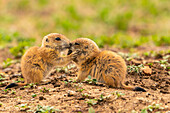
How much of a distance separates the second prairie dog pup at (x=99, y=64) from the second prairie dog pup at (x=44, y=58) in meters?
0.24

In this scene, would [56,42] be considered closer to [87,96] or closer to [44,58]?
[44,58]

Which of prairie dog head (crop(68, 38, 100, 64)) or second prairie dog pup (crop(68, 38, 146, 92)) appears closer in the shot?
second prairie dog pup (crop(68, 38, 146, 92))

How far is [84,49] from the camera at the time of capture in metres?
5.33

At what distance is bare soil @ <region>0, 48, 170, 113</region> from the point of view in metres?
4.03

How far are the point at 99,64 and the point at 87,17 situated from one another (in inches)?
397

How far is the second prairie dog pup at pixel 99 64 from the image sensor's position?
4.81 meters

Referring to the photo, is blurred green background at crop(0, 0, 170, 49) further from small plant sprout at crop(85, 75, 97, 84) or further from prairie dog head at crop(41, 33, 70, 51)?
small plant sprout at crop(85, 75, 97, 84)

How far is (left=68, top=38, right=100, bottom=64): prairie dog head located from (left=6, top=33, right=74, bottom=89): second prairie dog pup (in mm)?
170

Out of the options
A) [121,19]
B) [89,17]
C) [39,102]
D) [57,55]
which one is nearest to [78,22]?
[89,17]

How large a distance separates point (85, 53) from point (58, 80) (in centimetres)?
85

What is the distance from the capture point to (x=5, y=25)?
1417cm

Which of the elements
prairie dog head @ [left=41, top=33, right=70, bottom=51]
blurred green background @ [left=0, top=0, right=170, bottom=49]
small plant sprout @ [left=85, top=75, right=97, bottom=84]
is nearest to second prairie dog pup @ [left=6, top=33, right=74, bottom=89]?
prairie dog head @ [left=41, top=33, right=70, bottom=51]

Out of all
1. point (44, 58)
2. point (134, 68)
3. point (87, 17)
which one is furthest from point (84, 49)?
point (87, 17)

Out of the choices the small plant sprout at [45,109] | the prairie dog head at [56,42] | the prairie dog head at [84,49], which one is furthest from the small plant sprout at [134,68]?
the small plant sprout at [45,109]
